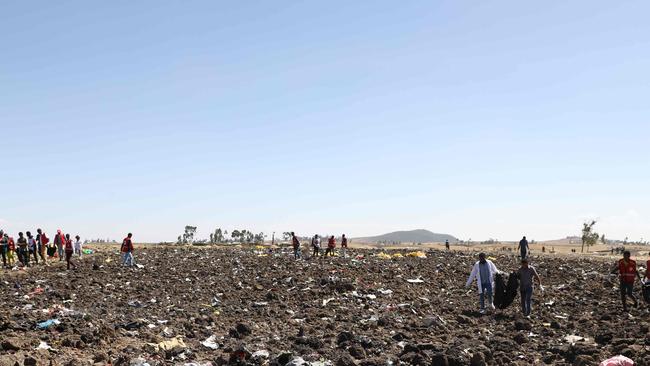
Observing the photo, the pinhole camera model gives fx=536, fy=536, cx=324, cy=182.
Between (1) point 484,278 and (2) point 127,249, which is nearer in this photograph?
(1) point 484,278

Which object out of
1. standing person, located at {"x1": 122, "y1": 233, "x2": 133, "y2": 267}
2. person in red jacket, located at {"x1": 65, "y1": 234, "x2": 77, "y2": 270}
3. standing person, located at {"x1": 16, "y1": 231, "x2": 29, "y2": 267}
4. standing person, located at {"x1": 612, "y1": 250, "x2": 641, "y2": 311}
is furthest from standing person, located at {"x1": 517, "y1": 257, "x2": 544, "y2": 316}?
standing person, located at {"x1": 16, "y1": 231, "x2": 29, "y2": 267}

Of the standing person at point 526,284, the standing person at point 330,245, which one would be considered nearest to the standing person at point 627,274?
the standing person at point 526,284

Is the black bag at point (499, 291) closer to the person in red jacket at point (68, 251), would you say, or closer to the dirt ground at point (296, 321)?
the dirt ground at point (296, 321)

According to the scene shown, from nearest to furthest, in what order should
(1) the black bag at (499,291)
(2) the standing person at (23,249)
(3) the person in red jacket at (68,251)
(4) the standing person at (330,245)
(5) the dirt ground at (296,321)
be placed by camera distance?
(5) the dirt ground at (296,321) < (1) the black bag at (499,291) < (3) the person in red jacket at (68,251) < (2) the standing person at (23,249) < (4) the standing person at (330,245)

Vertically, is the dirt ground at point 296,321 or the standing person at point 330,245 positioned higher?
the standing person at point 330,245

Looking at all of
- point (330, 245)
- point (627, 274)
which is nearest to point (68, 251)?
point (330, 245)

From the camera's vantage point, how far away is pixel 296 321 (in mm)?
11984

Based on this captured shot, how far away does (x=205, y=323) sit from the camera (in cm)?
1156

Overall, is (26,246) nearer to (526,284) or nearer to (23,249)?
(23,249)

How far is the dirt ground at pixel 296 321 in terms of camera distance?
857cm

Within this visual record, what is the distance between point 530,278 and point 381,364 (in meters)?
6.13

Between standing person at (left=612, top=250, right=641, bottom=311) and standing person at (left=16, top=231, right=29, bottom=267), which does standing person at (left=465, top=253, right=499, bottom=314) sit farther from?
standing person at (left=16, top=231, right=29, bottom=267)

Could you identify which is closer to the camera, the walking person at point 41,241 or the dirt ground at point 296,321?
the dirt ground at point 296,321

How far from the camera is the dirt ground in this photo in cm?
857
